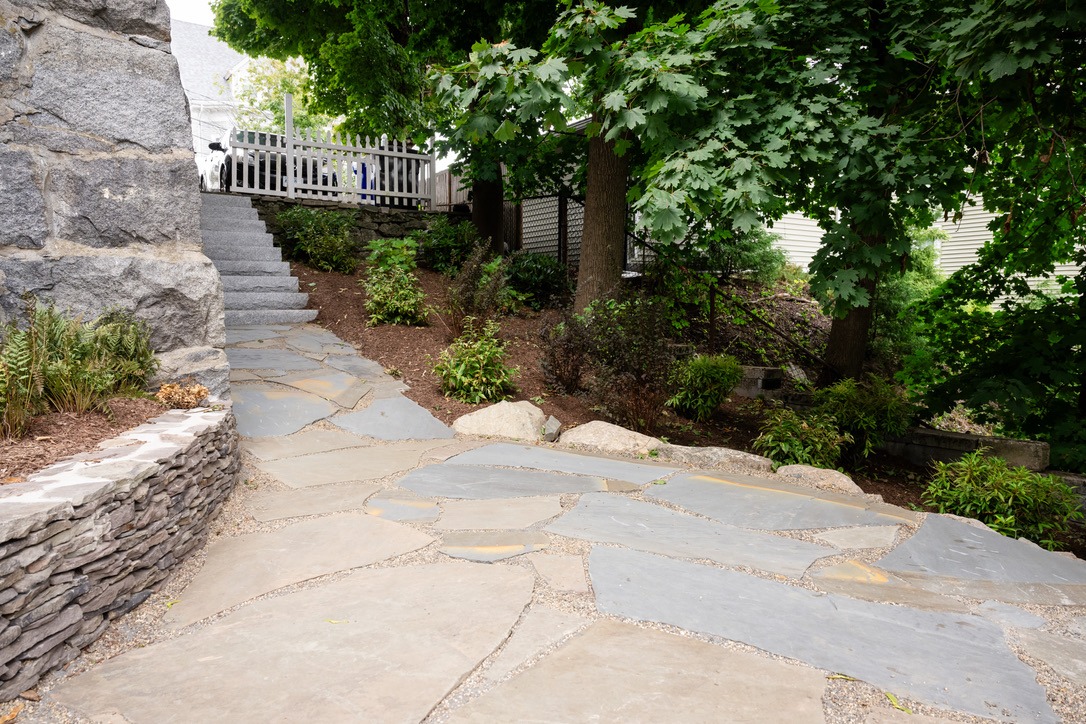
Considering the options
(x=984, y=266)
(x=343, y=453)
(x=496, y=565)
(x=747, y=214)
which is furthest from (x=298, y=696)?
(x=984, y=266)

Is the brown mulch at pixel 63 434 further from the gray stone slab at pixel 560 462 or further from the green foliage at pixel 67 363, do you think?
the gray stone slab at pixel 560 462

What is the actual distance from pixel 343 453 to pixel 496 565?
2011mm

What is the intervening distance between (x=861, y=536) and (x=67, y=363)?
3.70 meters

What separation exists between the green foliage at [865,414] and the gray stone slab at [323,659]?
4032 millimetres

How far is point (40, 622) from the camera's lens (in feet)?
5.97

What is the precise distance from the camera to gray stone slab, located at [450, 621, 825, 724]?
1.64m

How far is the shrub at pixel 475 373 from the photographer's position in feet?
18.2

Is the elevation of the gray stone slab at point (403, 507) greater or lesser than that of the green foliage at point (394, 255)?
lesser

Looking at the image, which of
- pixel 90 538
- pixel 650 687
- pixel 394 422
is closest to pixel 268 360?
pixel 394 422

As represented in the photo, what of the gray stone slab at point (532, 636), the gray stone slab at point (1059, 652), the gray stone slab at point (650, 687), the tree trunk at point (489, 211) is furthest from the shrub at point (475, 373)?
the tree trunk at point (489, 211)

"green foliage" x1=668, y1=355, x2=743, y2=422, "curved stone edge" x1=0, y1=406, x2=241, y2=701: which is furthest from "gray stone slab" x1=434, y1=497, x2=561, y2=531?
"green foliage" x1=668, y1=355, x2=743, y2=422

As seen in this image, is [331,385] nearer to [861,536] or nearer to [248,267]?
[248,267]

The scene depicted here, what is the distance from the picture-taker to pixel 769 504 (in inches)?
139

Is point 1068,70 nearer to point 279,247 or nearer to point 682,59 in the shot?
point 682,59
